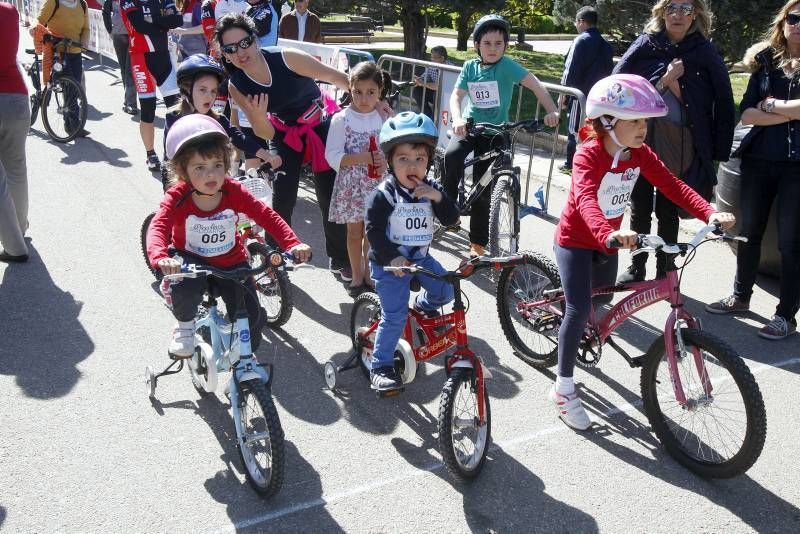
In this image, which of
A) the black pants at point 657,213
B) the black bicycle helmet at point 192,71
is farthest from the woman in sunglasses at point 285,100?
the black pants at point 657,213

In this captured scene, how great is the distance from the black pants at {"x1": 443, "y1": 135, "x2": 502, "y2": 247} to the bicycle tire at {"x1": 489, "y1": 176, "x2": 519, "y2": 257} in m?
0.21

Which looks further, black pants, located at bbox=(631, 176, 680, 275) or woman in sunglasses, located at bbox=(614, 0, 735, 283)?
black pants, located at bbox=(631, 176, 680, 275)

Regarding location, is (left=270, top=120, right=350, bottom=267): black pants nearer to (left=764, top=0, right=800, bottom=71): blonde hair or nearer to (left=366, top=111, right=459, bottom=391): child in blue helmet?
(left=366, top=111, right=459, bottom=391): child in blue helmet

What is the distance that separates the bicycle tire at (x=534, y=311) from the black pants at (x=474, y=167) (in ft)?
4.70

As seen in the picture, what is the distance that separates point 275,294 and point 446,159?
197cm

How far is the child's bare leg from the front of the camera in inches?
239

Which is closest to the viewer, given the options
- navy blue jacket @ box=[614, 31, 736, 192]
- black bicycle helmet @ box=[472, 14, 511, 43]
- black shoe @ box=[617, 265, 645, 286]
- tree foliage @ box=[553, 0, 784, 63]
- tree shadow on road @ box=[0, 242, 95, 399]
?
tree shadow on road @ box=[0, 242, 95, 399]

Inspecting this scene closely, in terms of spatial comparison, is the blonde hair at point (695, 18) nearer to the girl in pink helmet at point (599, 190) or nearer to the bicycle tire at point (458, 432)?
the girl in pink helmet at point (599, 190)

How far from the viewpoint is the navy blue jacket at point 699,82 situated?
5676 millimetres

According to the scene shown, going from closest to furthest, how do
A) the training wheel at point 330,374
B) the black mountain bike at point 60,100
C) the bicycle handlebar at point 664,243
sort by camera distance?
the bicycle handlebar at point 664,243 < the training wheel at point 330,374 < the black mountain bike at point 60,100

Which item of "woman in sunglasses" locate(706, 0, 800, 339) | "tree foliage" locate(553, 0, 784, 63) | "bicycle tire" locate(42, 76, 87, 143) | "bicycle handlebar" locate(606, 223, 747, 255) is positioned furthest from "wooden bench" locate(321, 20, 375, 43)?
"bicycle handlebar" locate(606, 223, 747, 255)

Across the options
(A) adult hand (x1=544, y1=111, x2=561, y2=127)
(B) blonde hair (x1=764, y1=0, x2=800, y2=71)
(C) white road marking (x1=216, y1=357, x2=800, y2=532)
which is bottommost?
(C) white road marking (x1=216, y1=357, x2=800, y2=532)

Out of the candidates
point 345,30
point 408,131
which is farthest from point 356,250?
point 345,30

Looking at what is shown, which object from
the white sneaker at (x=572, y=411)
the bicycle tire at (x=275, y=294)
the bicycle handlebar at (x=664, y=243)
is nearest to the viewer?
the bicycle handlebar at (x=664, y=243)
